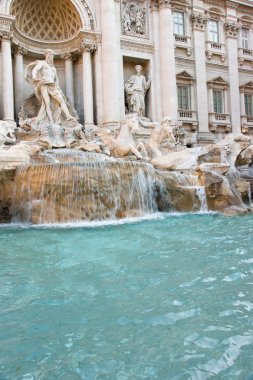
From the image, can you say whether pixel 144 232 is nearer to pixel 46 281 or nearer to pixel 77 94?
pixel 46 281

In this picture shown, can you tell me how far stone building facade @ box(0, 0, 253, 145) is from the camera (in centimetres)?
1659

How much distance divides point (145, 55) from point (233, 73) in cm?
645

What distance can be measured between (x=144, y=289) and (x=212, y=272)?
2.84 ft

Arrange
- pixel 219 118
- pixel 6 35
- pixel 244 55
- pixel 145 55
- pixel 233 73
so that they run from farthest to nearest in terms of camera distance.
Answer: pixel 244 55
pixel 233 73
pixel 219 118
pixel 145 55
pixel 6 35

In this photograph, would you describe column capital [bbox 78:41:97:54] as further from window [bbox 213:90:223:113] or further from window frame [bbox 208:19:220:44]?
window [bbox 213:90:223:113]

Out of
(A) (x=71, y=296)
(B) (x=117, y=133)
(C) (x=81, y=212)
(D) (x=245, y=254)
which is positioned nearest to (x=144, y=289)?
(A) (x=71, y=296)

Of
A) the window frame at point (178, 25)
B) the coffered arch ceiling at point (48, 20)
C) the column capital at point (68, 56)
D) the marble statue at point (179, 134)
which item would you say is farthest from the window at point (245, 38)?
the column capital at point (68, 56)

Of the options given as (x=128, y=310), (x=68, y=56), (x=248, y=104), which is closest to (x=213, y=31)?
(x=248, y=104)

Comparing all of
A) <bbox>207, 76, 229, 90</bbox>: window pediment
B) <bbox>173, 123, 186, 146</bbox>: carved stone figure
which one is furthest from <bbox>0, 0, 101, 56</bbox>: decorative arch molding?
<bbox>207, 76, 229, 90</bbox>: window pediment

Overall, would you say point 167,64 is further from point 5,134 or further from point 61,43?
point 5,134

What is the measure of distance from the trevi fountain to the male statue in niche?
1.72 metres

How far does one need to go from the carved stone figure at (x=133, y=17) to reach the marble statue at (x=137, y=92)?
185 cm

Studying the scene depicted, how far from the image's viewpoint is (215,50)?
21375 mm

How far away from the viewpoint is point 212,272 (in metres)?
3.83
